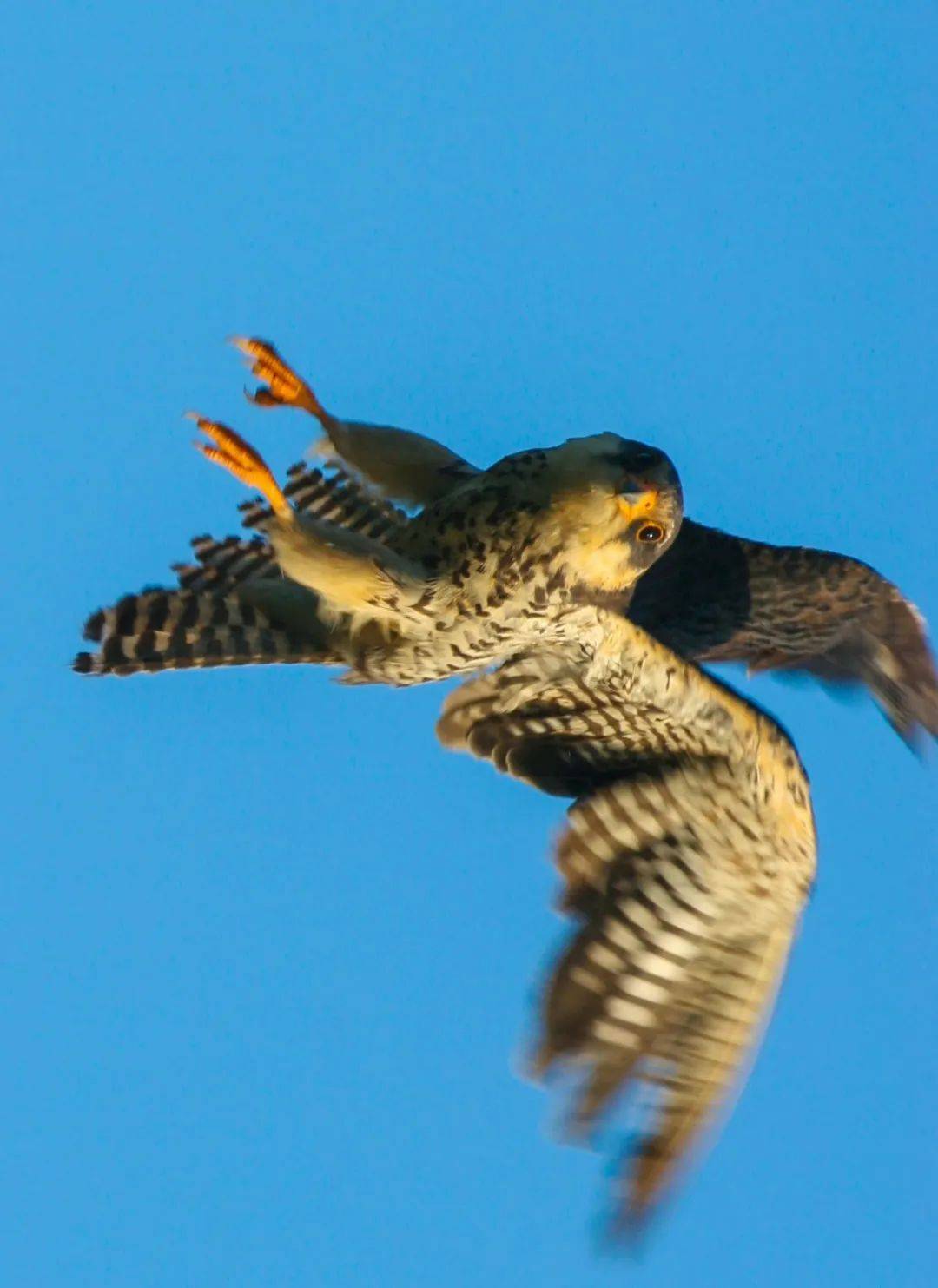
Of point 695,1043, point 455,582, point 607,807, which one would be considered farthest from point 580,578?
point 695,1043

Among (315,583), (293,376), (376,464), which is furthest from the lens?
(376,464)

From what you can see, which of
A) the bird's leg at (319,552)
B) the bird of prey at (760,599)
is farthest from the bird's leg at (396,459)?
the bird's leg at (319,552)

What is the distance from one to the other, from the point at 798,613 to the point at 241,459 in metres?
1.64


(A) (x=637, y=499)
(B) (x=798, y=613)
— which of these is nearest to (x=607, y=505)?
(A) (x=637, y=499)

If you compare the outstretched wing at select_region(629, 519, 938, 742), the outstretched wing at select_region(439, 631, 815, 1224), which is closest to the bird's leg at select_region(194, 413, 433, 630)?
the outstretched wing at select_region(439, 631, 815, 1224)

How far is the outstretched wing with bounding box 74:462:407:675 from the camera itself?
3.69m

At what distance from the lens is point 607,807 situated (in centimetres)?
382

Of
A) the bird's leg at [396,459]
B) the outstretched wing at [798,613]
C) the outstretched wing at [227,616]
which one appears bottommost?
the outstretched wing at [227,616]

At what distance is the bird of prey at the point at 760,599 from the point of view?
410 centimetres

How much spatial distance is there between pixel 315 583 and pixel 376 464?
0.70 meters

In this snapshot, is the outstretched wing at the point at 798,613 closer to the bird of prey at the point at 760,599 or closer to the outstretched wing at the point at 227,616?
the bird of prey at the point at 760,599

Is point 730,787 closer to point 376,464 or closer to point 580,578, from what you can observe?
point 580,578

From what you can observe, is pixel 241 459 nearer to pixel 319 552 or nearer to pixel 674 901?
pixel 319 552

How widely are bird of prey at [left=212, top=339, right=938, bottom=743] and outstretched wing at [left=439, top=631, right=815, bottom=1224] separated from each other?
1.36 ft
